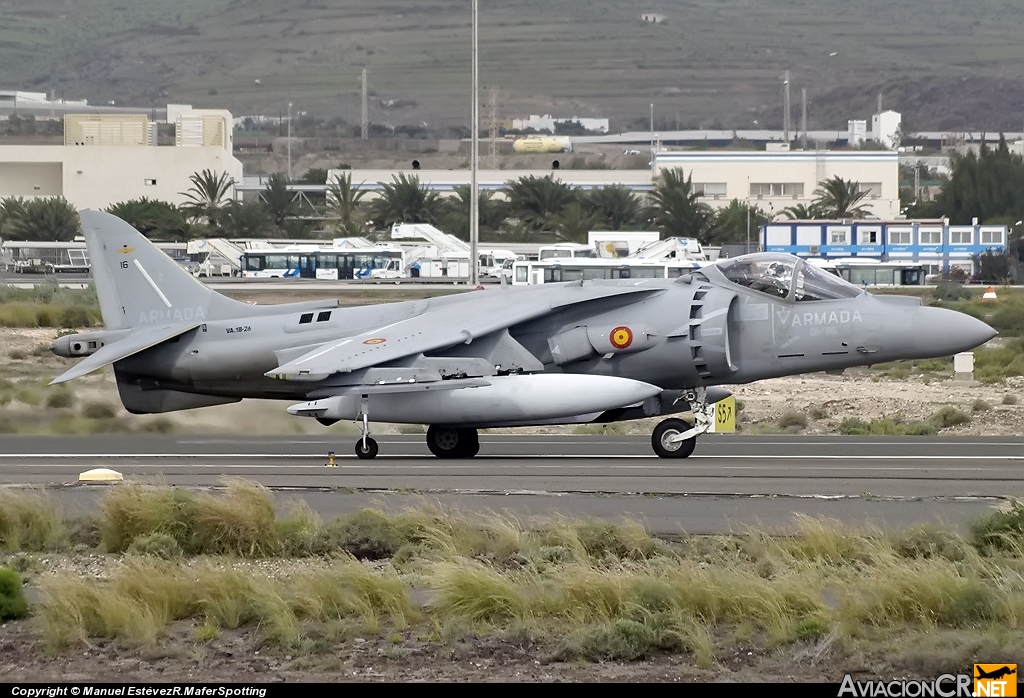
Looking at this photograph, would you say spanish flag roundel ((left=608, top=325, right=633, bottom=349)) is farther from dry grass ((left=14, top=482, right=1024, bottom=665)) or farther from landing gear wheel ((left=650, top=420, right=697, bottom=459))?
dry grass ((left=14, top=482, right=1024, bottom=665))

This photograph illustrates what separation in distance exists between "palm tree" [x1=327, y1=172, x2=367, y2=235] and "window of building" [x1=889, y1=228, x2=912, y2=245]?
40.6m

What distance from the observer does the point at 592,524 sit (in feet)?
37.9

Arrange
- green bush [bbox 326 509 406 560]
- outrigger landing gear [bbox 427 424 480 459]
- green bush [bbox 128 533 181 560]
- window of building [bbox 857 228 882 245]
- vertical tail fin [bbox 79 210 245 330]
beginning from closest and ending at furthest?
1. green bush [bbox 128 533 181 560]
2. green bush [bbox 326 509 406 560]
3. outrigger landing gear [bbox 427 424 480 459]
4. vertical tail fin [bbox 79 210 245 330]
5. window of building [bbox 857 228 882 245]

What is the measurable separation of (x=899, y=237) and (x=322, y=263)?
31.7 m

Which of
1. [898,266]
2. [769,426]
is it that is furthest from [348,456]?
[898,266]

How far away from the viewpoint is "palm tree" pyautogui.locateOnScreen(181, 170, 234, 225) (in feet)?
349

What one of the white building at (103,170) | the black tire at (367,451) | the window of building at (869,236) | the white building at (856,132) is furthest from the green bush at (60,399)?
the white building at (856,132)

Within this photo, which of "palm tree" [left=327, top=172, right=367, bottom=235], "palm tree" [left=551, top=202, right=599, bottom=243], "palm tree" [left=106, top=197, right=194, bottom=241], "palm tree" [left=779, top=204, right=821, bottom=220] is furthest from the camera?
"palm tree" [left=327, top=172, right=367, bottom=235]

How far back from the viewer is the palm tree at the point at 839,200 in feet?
328

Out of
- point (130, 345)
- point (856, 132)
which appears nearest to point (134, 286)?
point (130, 345)

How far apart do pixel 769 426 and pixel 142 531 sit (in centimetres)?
1478

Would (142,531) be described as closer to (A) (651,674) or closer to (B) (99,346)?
(A) (651,674)

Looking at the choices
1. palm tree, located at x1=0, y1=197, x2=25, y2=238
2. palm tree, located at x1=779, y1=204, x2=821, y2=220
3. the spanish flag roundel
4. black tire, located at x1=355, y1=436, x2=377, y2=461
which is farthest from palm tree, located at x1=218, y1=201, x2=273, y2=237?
the spanish flag roundel

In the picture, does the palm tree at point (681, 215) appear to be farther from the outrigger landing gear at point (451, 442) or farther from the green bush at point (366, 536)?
the green bush at point (366, 536)
